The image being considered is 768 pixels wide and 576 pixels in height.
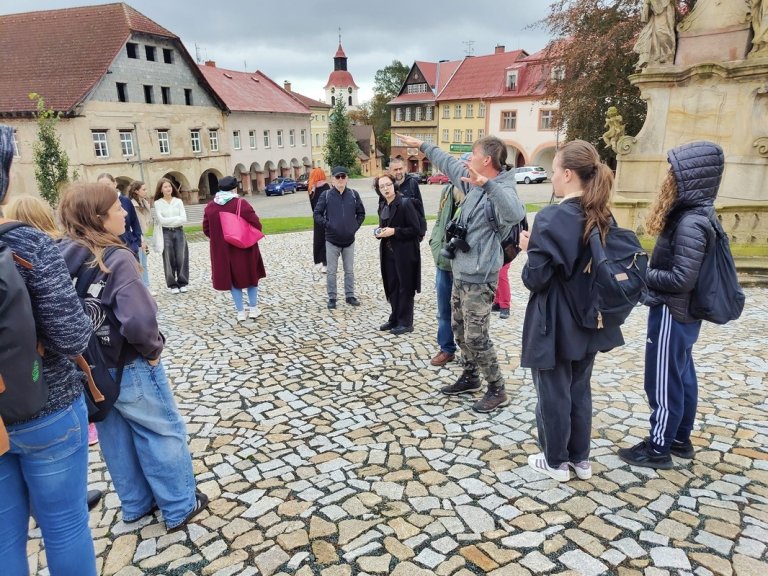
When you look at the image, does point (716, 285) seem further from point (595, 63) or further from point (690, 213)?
point (595, 63)

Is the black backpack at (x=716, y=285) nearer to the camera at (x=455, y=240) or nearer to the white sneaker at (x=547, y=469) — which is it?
the white sneaker at (x=547, y=469)

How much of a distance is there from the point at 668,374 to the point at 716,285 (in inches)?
24.9

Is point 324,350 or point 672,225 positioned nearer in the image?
point 672,225

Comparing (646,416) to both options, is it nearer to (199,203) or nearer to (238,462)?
(238,462)

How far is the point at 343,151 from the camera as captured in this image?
174 ft

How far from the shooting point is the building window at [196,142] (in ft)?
131

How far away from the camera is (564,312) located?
3.12m

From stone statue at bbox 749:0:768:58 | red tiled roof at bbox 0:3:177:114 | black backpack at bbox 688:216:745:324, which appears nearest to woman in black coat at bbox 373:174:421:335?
black backpack at bbox 688:216:745:324

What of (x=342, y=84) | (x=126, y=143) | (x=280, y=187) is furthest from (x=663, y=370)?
(x=342, y=84)

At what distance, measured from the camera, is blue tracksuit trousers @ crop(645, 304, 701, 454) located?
133 inches

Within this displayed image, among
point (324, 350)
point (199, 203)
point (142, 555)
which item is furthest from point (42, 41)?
point (142, 555)

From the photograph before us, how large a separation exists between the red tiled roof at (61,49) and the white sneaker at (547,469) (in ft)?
117

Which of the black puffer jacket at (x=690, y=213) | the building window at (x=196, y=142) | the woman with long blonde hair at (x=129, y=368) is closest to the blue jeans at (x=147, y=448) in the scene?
the woman with long blonde hair at (x=129, y=368)

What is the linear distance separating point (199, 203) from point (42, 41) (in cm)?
1397
